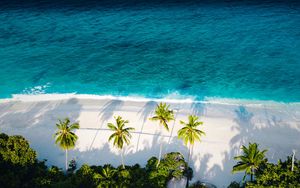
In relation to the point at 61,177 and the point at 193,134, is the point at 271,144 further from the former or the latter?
the point at 61,177

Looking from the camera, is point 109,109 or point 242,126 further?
point 109,109

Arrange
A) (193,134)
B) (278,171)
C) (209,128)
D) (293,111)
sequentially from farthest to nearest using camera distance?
(293,111)
(209,128)
(193,134)
(278,171)

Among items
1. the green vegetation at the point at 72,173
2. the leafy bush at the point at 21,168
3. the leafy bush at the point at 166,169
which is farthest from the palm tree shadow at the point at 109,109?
the leafy bush at the point at 21,168

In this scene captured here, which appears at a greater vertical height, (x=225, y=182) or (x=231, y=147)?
(x=231, y=147)

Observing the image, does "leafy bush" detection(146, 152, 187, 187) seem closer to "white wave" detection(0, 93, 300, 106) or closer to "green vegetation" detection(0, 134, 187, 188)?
"green vegetation" detection(0, 134, 187, 188)

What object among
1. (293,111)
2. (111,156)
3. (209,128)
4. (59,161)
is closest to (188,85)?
(209,128)

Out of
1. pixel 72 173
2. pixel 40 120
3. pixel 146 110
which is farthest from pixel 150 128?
pixel 40 120

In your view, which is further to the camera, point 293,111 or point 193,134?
point 293,111

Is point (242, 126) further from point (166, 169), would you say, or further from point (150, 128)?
point (166, 169)
